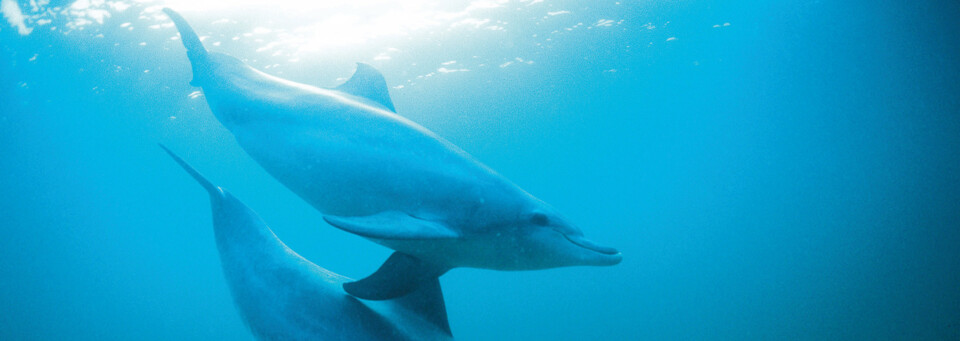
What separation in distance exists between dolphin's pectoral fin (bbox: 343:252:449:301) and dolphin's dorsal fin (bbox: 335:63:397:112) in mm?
1464

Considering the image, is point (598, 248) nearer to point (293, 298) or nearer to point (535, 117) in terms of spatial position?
point (293, 298)

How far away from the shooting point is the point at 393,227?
232cm

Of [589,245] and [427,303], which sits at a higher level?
[589,245]

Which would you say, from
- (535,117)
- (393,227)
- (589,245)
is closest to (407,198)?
(393,227)

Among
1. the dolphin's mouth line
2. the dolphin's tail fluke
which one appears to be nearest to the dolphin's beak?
the dolphin's mouth line

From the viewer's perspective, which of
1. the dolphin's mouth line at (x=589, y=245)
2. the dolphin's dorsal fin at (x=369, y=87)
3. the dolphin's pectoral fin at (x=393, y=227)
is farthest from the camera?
the dolphin's dorsal fin at (x=369, y=87)

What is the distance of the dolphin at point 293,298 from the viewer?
2.62m

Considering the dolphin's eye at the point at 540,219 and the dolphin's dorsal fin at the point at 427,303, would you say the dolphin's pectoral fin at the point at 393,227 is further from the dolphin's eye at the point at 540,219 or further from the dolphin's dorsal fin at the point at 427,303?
the dolphin's dorsal fin at the point at 427,303

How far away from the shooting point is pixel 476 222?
2541 millimetres

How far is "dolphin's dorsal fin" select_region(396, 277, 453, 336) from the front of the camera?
285 centimetres

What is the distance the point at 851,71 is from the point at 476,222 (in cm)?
4017

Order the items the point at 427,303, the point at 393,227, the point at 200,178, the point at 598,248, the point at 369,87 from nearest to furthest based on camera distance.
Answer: the point at 393,227 < the point at 598,248 < the point at 427,303 < the point at 200,178 < the point at 369,87

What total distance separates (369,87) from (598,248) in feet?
7.15

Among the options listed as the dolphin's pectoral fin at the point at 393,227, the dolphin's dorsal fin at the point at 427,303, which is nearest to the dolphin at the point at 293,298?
the dolphin's dorsal fin at the point at 427,303
